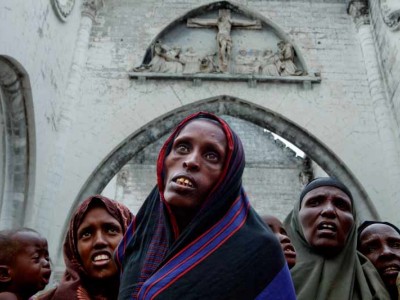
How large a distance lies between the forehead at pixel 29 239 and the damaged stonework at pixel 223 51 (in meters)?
6.04

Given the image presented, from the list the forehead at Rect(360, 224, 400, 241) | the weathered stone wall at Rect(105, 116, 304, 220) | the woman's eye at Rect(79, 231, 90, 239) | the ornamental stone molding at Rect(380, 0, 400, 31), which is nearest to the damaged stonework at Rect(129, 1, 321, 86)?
the ornamental stone molding at Rect(380, 0, 400, 31)

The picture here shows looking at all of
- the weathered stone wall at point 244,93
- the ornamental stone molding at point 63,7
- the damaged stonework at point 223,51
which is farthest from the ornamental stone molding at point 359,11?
the ornamental stone molding at point 63,7

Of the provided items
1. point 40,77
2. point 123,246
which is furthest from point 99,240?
point 40,77

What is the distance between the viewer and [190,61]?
8.45 metres

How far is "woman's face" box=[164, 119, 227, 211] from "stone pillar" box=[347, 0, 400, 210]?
6369 millimetres

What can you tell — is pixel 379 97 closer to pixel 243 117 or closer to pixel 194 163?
pixel 243 117

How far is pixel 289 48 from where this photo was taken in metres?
8.43

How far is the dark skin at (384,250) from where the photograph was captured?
2.11 metres

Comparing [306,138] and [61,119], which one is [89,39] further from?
[306,138]

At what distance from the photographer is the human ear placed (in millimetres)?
2123

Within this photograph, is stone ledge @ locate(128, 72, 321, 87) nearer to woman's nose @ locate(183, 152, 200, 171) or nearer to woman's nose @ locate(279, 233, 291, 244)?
woman's nose @ locate(279, 233, 291, 244)

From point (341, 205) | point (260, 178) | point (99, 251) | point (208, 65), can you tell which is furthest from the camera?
point (260, 178)

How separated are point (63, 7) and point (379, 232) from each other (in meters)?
6.77

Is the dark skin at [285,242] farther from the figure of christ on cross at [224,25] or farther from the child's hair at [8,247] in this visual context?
the figure of christ on cross at [224,25]
